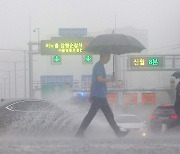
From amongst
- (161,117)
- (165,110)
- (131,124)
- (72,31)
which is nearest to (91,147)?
(131,124)

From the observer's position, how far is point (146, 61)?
34.2m

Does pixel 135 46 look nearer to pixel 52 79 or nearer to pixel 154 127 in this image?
pixel 154 127

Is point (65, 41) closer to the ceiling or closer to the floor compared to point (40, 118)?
closer to the ceiling

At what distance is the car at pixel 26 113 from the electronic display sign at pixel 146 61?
23.4 m

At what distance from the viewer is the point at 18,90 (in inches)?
1570

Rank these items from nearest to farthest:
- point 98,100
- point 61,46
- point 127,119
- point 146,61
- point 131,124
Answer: point 98,100
point 131,124
point 127,119
point 61,46
point 146,61

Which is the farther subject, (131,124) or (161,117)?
(161,117)

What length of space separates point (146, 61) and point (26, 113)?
81.8 feet

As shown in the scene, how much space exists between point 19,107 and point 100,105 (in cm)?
280

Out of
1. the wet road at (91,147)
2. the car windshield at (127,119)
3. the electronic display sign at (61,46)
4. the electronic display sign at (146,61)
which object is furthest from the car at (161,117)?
the electronic display sign at (146,61)

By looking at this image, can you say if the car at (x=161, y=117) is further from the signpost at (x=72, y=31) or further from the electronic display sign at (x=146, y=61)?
the electronic display sign at (x=146, y=61)

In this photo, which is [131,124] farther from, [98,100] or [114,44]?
[98,100]

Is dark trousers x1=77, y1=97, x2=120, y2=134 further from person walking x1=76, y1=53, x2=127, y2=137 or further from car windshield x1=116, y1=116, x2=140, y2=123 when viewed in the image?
car windshield x1=116, y1=116, x2=140, y2=123

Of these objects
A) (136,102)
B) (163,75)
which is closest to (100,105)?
(136,102)
